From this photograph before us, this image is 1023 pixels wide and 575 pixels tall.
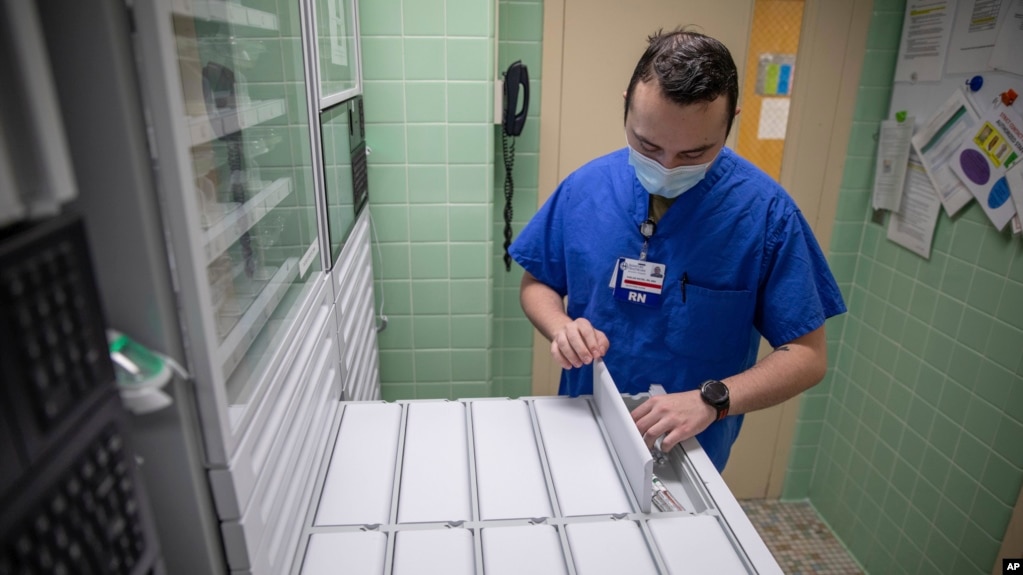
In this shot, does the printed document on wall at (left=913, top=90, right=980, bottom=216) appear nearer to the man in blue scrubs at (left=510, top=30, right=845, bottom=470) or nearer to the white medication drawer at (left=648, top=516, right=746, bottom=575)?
the man in blue scrubs at (left=510, top=30, right=845, bottom=470)

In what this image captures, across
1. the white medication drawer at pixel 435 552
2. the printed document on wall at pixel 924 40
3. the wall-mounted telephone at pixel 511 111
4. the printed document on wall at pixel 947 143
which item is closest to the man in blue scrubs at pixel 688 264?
the white medication drawer at pixel 435 552

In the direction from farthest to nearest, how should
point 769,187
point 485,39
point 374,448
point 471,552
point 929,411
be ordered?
point 929,411
point 485,39
point 769,187
point 374,448
point 471,552

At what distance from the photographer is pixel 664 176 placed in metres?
1.27

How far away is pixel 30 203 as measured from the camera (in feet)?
1.24

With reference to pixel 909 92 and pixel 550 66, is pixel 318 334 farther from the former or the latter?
pixel 909 92

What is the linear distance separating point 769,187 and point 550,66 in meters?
1.14

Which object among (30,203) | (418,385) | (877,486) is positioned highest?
(30,203)

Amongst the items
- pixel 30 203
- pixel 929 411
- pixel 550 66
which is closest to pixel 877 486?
pixel 929 411

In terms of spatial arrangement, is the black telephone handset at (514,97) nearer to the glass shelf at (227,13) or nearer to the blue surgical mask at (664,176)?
→ the blue surgical mask at (664,176)

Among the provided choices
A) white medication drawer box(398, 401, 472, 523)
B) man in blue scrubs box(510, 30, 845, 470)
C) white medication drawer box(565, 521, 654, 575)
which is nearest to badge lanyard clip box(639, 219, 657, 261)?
man in blue scrubs box(510, 30, 845, 470)

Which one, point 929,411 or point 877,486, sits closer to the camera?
point 929,411

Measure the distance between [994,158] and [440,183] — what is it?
1714 millimetres

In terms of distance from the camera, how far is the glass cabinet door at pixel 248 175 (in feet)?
2.28

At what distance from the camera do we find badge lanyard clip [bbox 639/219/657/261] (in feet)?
4.42
